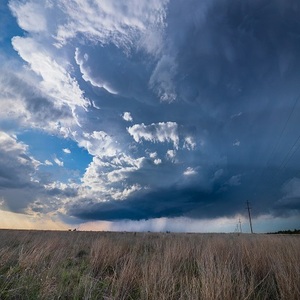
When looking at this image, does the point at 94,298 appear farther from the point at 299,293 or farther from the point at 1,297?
the point at 299,293

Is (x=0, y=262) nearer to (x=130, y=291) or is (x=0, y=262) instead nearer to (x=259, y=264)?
(x=130, y=291)

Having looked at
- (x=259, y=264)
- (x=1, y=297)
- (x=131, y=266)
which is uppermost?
(x=259, y=264)

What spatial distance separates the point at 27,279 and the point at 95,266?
3366mm

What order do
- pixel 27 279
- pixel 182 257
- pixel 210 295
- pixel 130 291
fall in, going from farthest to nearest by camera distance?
1. pixel 182 257
2. pixel 130 291
3. pixel 27 279
4. pixel 210 295

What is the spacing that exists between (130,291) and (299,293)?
3258 mm

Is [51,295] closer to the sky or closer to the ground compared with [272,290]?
closer to the ground

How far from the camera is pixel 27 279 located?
18.0 feet

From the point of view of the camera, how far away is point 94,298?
16.7ft

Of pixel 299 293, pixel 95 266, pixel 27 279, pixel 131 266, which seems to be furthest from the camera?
pixel 95 266

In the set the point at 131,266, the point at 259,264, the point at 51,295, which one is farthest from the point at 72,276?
the point at 259,264

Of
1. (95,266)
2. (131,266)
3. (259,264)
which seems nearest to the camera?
(131,266)

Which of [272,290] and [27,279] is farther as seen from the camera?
[272,290]

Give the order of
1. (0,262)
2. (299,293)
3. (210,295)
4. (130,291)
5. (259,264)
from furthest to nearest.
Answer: (259,264) < (0,262) < (130,291) < (299,293) < (210,295)

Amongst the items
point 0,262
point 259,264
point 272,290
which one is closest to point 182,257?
point 259,264
